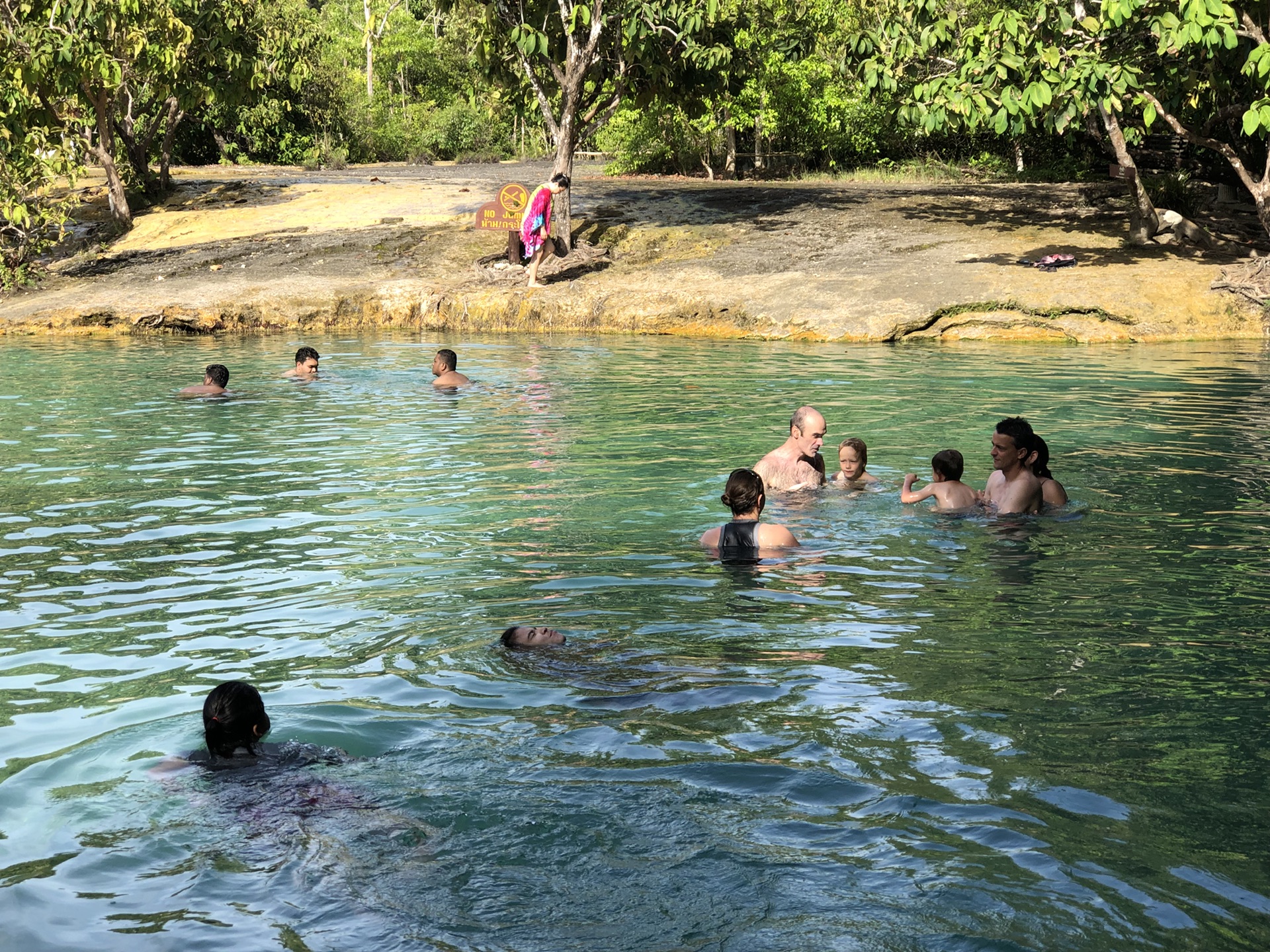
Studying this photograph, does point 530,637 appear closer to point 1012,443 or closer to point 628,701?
point 628,701

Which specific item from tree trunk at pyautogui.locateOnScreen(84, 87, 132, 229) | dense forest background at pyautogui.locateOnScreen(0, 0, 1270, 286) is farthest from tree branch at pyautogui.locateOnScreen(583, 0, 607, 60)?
tree trunk at pyautogui.locateOnScreen(84, 87, 132, 229)

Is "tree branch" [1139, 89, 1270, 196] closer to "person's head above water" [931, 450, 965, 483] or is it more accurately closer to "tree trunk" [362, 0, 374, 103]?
"person's head above water" [931, 450, 965, 483]

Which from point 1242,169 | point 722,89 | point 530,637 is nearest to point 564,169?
point 722,89

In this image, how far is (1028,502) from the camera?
32.3 ft

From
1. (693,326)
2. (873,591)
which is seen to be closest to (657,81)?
(693,326)

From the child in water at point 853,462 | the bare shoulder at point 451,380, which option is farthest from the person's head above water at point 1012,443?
the bare shoulder at point 451,380

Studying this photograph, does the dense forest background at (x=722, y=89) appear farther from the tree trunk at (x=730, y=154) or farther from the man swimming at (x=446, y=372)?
the man swimming at (x=446, y=372)

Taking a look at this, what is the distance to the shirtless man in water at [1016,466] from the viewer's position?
386 inches

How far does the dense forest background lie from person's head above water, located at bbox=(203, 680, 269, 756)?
16526mm

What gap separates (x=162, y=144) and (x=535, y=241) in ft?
42.6

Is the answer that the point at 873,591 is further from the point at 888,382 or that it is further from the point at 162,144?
the point at 162,144

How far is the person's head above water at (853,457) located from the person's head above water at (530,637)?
4.48 m

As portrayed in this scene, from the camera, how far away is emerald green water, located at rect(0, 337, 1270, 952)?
4273 millimetres

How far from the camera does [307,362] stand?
1762 centimetres
